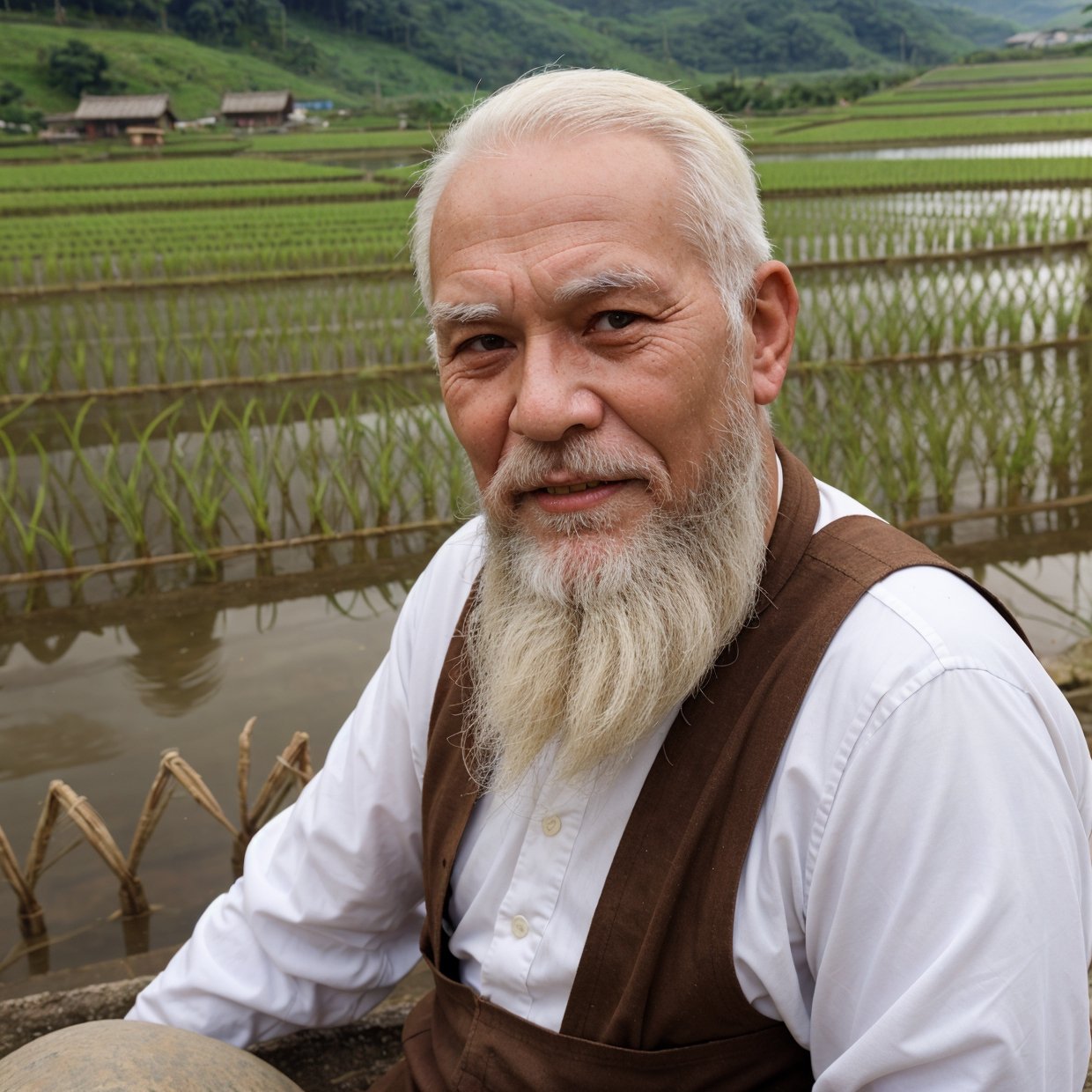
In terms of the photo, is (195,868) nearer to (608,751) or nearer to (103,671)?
(103,671)

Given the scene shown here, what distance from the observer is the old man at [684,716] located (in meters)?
1.02

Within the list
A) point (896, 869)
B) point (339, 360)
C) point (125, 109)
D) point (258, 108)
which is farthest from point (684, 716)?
point (258, 108)

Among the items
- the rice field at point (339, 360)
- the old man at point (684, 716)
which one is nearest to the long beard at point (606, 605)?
the old man at point (684, 716)

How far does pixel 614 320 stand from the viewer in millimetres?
1247

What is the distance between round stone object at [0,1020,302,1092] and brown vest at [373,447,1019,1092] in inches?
Answer: 12.2

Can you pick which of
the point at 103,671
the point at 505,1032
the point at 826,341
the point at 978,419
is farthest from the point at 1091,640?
the point at 826,341

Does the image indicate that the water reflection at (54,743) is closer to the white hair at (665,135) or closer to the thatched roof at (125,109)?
the white hair at (665,135)

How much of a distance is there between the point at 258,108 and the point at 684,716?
48.7 meters

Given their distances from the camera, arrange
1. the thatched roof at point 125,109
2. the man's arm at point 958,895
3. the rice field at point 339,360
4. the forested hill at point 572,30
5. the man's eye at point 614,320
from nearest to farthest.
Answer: the man's arm at point 958,895 < the man's eye at point 614,320 < the rice field at point 339,360 < the thatched roof at point 125,109 < the forested hill at point 572,30

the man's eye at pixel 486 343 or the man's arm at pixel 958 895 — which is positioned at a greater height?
the man's eye at pixel 486 343

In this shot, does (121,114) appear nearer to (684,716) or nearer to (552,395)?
(552,395)

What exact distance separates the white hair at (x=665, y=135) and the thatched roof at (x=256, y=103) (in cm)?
4752

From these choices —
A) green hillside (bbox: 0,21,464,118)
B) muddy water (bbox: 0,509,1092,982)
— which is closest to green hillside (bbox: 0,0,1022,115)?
green hillside (bbox: 0,21,464,118)

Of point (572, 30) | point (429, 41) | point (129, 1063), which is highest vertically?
point (572, 30)
